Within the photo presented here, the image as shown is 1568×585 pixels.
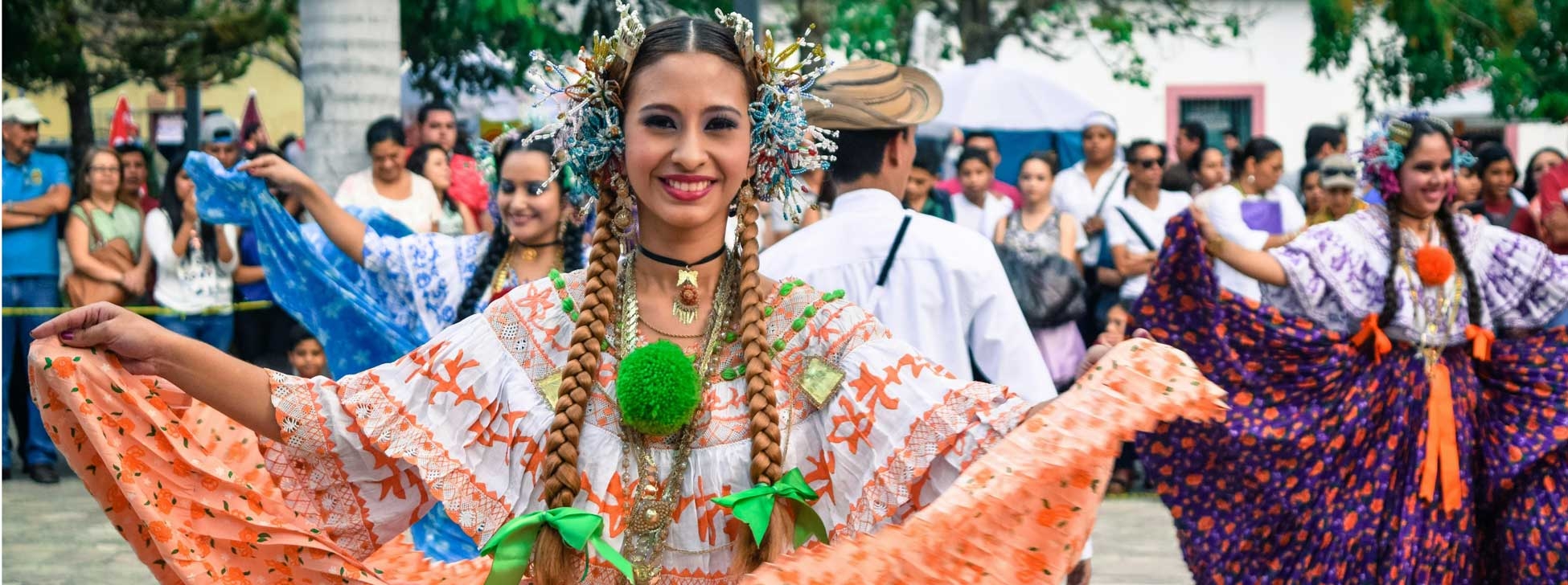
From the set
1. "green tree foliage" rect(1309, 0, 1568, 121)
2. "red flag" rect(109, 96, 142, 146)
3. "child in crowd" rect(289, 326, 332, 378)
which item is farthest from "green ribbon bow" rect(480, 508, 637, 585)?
"red flag" rect(109, 96, 142, 146)

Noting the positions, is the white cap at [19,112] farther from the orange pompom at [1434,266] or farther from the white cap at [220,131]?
the orange pompom at [1434,266]

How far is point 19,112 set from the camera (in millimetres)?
10055

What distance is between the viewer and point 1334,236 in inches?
249

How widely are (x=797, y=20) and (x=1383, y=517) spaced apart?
38.7 feet

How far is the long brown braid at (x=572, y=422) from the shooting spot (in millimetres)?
3105

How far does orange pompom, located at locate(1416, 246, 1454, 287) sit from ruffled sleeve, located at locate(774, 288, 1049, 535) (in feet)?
11.1

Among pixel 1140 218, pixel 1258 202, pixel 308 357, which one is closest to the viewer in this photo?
pixel 308 357

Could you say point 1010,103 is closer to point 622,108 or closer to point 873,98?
point 873,98

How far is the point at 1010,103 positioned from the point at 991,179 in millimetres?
2419

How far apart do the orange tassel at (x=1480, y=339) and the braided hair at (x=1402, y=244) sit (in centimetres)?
6

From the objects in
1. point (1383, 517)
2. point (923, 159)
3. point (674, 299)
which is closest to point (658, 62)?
point (674, 299)

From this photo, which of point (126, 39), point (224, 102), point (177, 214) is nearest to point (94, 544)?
point (177, 214)

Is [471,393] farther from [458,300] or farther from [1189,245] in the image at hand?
[1189,245]

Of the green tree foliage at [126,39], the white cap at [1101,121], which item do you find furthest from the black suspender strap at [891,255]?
the green tree foliage at [126,39]
